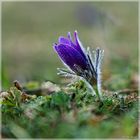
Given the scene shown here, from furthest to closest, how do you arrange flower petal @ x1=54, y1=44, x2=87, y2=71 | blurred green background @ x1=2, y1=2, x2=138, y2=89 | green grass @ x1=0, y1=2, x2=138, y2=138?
blurred green background @ x1=2, y1=2, x2=138, y2=89 < flower petal @ x1=54, y1=44, x2=87, y2=71 < green grass @ x1=0, y1=2, x2=138, y2=138

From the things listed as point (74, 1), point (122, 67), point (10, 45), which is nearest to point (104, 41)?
point (122, 67)

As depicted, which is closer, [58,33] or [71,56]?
[71,56]

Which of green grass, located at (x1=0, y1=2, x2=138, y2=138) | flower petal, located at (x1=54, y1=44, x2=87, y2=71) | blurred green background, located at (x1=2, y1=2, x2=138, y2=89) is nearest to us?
green grass, located at (x1=0, y1=2, x2=138, y2=138)

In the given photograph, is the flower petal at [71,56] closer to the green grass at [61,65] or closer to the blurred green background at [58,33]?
the green grass at [61,65]

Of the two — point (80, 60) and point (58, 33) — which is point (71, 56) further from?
point (58, 33)

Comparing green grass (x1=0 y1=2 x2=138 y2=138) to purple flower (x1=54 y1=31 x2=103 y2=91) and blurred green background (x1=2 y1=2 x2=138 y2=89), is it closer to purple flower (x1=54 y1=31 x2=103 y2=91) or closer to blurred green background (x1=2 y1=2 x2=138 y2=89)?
blurred green background (x1=2 y1=2 x2=138 y2=89)

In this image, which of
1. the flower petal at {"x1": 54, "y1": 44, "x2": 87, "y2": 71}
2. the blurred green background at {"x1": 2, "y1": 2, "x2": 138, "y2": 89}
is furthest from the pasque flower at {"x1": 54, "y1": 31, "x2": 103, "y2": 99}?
the blurred green background at {"x1": 2, "y1": 2, "x2": 138, "y2": 89}

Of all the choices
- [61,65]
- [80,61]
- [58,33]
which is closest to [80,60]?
[80,61]

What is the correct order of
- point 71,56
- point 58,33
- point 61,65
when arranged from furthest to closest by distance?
point 58,33
point 61,65
point 71,56
